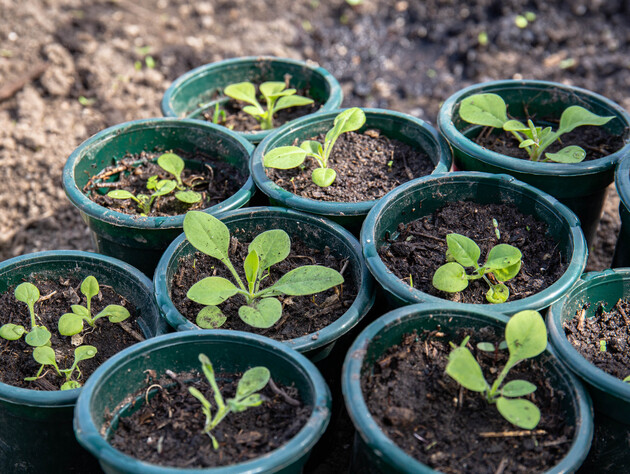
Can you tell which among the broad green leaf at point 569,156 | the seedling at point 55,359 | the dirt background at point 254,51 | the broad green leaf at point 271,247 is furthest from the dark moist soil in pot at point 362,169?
the dirt background at point 254,51

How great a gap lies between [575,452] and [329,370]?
0.63 metres

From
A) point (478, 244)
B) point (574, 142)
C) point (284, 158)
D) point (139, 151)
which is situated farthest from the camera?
point (139, 151)

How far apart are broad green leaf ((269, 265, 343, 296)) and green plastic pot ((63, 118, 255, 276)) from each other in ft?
1.25

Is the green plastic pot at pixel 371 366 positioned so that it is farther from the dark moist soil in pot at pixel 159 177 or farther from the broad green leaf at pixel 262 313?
the dark moist soil in pot at pixel 159 177

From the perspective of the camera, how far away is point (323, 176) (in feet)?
6.11

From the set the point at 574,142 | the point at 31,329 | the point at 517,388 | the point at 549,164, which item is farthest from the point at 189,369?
the point at 574,142

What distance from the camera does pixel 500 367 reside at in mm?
1427

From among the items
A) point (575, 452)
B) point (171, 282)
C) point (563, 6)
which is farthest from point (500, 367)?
point (563, 6)

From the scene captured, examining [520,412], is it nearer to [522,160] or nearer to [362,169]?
[522,160]

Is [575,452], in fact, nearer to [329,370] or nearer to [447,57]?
[329,370]

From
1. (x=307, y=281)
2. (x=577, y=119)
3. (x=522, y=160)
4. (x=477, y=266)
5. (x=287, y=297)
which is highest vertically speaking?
(x=577, y=119)

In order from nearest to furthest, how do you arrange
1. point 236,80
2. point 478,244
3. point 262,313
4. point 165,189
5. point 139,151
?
1. point 262,313
2. point 478,244
3. point 165,189
4. point 139,151
5. point 236,80

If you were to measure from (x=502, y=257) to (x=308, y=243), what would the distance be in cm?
55

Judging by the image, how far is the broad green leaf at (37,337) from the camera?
5.15 ft
